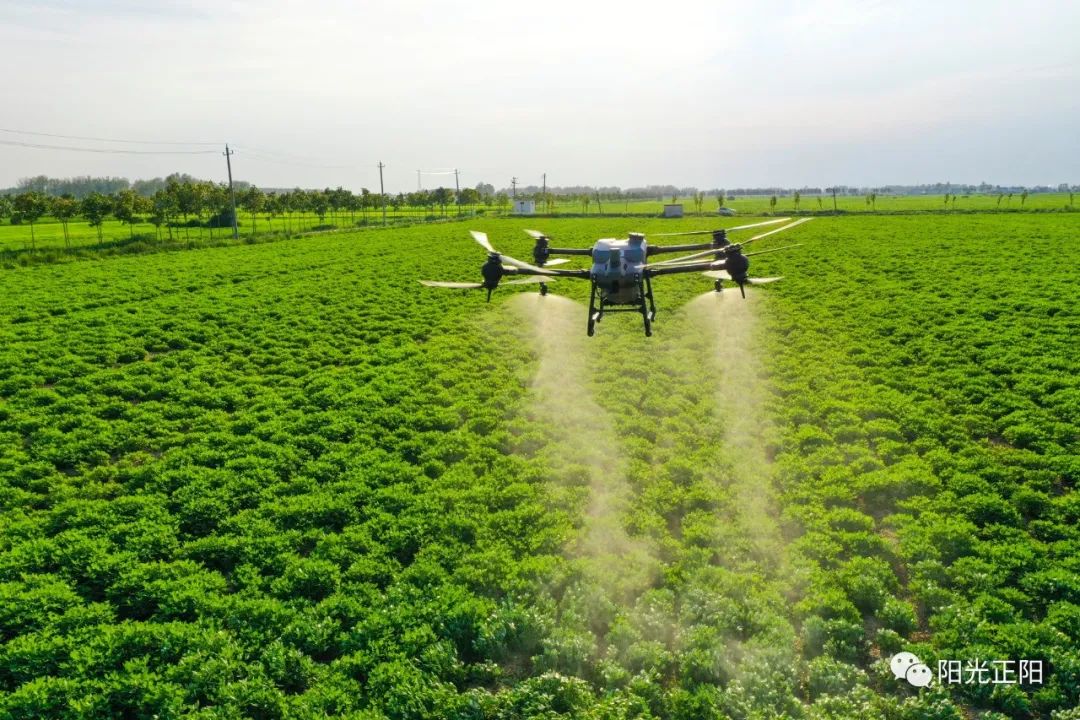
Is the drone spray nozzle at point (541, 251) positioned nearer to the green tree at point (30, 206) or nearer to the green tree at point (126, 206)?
the green tree at point (30, 206)

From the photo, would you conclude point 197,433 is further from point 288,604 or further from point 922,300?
point 922,300

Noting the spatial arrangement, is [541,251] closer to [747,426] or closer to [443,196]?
[747,426]

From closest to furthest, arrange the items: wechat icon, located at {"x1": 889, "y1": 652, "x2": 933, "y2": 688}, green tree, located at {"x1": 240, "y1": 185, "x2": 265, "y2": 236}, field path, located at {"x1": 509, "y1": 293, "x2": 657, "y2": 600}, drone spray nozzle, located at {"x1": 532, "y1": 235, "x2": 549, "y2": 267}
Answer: wechat icon, located at {"x1": 889, "y1": 652, "x2": 933, "y2": 688} < field path, located at {"x1": 509, "y1": 293, "x2": 657, "y2": 600} < drone spray nozzle, located at {"x1": 532, "y1": 235, "x2": 549, "y2": 267} < green tree, located at {"x1": 240, "y1": 185, "x2": 265, "y2": 236}

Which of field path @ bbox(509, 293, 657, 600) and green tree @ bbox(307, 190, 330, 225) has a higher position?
green tree @ bbox(307, 190, 330, 225)

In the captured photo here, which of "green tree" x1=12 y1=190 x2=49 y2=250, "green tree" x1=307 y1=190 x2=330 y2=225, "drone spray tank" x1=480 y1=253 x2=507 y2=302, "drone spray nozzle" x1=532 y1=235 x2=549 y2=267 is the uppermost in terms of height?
"green tree" x1=307 y1=190 x2=330 y2=225

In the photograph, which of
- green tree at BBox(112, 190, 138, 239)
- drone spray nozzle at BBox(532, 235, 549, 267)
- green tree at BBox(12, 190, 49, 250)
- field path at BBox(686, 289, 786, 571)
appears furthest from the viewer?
green tree at BBox(112, 190, 138, 239)

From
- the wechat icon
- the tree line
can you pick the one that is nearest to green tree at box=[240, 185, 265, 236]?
the tree line

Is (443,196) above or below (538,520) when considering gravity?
above

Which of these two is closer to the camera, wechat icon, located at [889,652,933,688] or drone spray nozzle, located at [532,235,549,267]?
wechat icon, located at [889,652,933,688]

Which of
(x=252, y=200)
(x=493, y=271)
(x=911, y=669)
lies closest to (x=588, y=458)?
(x=493, y=271)

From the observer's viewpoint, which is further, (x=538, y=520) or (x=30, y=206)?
(x=30, y=206)

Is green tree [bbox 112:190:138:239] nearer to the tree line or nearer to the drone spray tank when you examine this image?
the tree line
